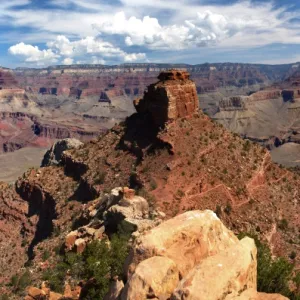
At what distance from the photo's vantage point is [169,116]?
47.6 meters

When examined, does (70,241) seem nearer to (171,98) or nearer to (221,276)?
(171,98)

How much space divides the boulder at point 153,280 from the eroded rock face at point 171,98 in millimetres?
33775

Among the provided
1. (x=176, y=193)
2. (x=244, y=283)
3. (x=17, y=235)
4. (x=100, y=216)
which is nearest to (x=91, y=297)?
(x=244, y=283)

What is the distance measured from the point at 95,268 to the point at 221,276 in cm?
902

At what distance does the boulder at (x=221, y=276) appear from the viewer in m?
12.8

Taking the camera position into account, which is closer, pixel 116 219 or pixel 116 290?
pixel 116 290

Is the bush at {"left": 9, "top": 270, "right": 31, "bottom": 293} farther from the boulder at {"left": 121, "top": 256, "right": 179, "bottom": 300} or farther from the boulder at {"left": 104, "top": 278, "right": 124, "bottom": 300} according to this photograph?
the boulder at {"left": 121, "top": 256, "right": 179, "bottom": 300}

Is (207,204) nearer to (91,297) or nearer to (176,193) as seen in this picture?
(176,193)

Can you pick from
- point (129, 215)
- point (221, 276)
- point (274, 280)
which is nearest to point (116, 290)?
point (221, 276)

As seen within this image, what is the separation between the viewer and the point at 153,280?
1402 cm

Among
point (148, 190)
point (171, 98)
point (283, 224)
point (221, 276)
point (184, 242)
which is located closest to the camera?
point (221, 276)

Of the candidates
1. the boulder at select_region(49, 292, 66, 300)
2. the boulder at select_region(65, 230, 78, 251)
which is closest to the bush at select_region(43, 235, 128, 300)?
the boulder at select_region(49, 292, 66, 300)

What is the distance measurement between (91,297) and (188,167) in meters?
26.0

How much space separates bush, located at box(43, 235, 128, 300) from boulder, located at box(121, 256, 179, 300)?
11.5ft
